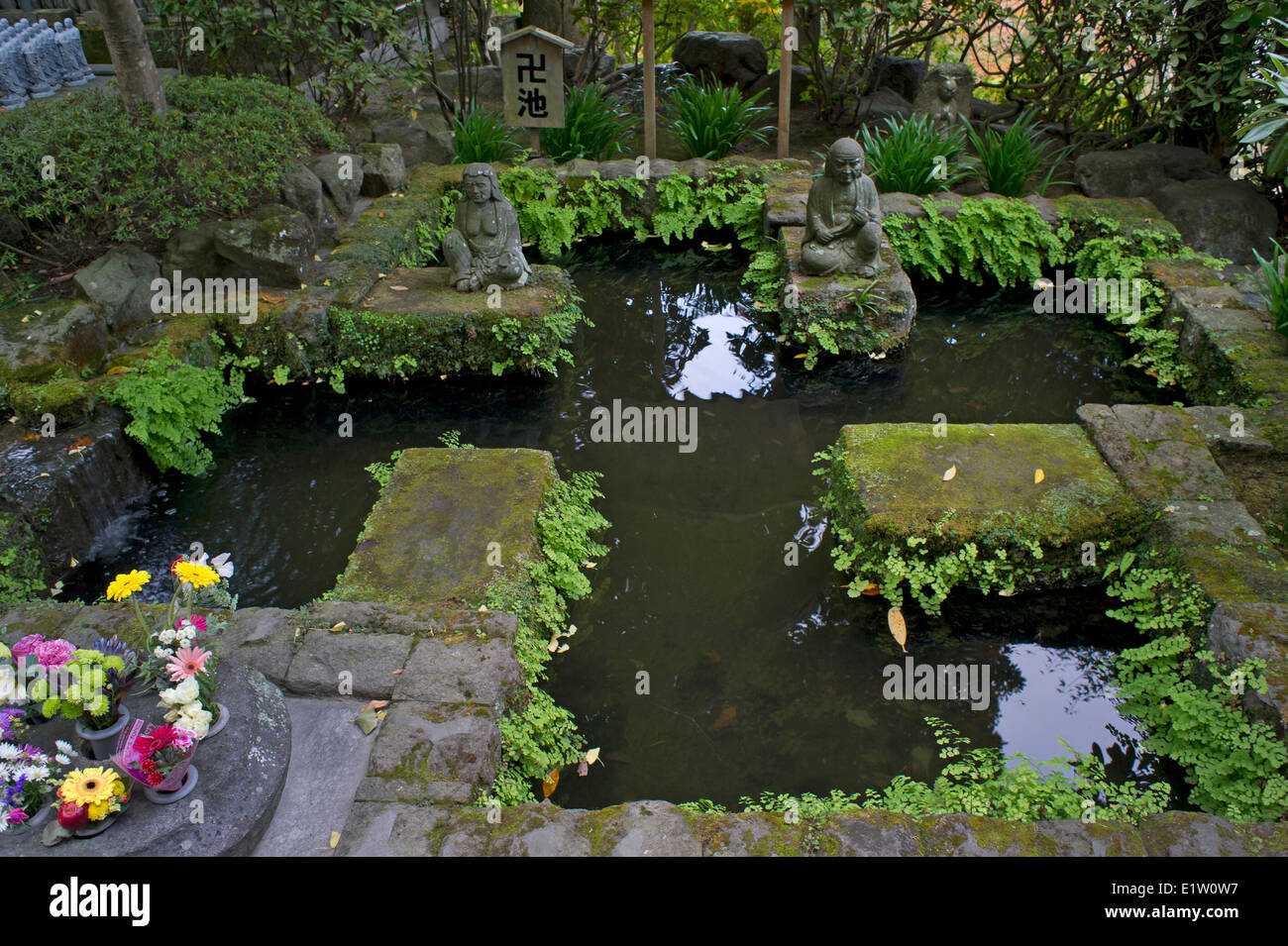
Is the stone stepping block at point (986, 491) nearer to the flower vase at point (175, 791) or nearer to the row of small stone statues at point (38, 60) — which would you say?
the flower vase at point (175, 791)

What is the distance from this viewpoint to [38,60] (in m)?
10.8

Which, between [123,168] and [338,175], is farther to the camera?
[338,175]

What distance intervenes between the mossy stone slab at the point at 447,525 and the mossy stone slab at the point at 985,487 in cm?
218

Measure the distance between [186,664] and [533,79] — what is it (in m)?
8.43

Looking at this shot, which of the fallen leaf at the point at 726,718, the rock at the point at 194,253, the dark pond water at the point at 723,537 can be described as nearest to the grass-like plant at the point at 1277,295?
the dark pond water at the point at 723,537

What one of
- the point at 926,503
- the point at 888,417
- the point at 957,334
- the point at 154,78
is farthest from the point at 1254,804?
the point at 154,78

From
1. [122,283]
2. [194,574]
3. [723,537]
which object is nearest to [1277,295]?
[723,537]

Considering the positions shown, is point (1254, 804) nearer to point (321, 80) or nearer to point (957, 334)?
point (957, 334)

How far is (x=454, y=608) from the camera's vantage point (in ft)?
16.4

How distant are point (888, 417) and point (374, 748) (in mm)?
4924

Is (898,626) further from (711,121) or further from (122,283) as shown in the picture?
(711,121)

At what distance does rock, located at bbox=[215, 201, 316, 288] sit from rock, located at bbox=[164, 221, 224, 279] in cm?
9

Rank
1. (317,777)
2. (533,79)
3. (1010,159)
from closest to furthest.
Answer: (317,777), (1010,159), (533,79)

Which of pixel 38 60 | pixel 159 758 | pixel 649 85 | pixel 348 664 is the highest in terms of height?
pixel 38 60
